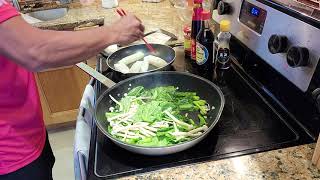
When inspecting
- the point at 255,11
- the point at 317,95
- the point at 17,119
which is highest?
the point at 255,11

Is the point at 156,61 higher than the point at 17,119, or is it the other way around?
the point at 156,61

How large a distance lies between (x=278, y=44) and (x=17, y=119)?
2.59ft

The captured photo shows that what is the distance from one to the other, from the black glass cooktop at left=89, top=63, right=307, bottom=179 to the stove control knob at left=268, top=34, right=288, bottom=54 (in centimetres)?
17

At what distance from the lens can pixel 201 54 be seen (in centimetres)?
97

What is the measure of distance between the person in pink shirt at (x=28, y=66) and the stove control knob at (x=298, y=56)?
0.47 m

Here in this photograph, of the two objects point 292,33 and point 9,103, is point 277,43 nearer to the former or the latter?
point 292,33

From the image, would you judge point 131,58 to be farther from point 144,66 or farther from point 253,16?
point 253,16

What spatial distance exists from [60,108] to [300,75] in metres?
1.67

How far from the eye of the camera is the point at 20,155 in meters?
0.87

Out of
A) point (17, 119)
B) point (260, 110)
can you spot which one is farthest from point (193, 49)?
point (17, 119)

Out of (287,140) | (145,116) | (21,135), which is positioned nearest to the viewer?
(287,140)

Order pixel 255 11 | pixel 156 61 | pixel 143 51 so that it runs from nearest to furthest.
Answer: pixel 255 11 → pixel 156 61 → pixel 143 51

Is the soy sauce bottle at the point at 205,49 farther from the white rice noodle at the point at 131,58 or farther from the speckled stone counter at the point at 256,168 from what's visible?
the speckled stone counter at the point at 256,168

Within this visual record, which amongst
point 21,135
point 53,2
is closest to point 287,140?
point 21,135
